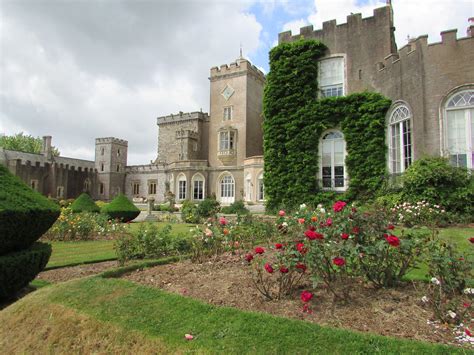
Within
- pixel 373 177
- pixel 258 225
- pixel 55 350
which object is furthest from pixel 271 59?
pixel 55 350

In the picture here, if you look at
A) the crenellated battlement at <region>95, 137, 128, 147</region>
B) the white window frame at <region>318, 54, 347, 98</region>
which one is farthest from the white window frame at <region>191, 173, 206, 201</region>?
the white window frame at <region>318, 54, 347, 98</region>

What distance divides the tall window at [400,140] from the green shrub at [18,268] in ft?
42.3

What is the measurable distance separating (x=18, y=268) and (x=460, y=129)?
13.7 meters

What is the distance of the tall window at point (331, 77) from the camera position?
15602mm

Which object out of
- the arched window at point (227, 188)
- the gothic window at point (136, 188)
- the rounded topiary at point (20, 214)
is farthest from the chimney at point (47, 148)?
the rounded topiary at point (20, 214)

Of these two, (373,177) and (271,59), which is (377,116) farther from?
(271,59)

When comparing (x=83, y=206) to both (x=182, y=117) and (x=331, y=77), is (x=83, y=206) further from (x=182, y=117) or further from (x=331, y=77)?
(x=182, y=117)

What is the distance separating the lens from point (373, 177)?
13812 mm

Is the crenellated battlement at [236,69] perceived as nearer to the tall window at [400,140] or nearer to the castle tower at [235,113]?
the castle tower at [235,113]

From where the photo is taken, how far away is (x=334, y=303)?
360cm

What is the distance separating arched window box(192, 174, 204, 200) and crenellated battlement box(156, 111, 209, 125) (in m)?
8.70

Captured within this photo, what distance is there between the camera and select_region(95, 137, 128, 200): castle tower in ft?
135

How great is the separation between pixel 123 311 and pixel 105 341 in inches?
16.5

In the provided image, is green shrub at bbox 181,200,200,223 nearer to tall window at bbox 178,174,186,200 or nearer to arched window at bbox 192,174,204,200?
arched window at bbox 192,174,204,200
